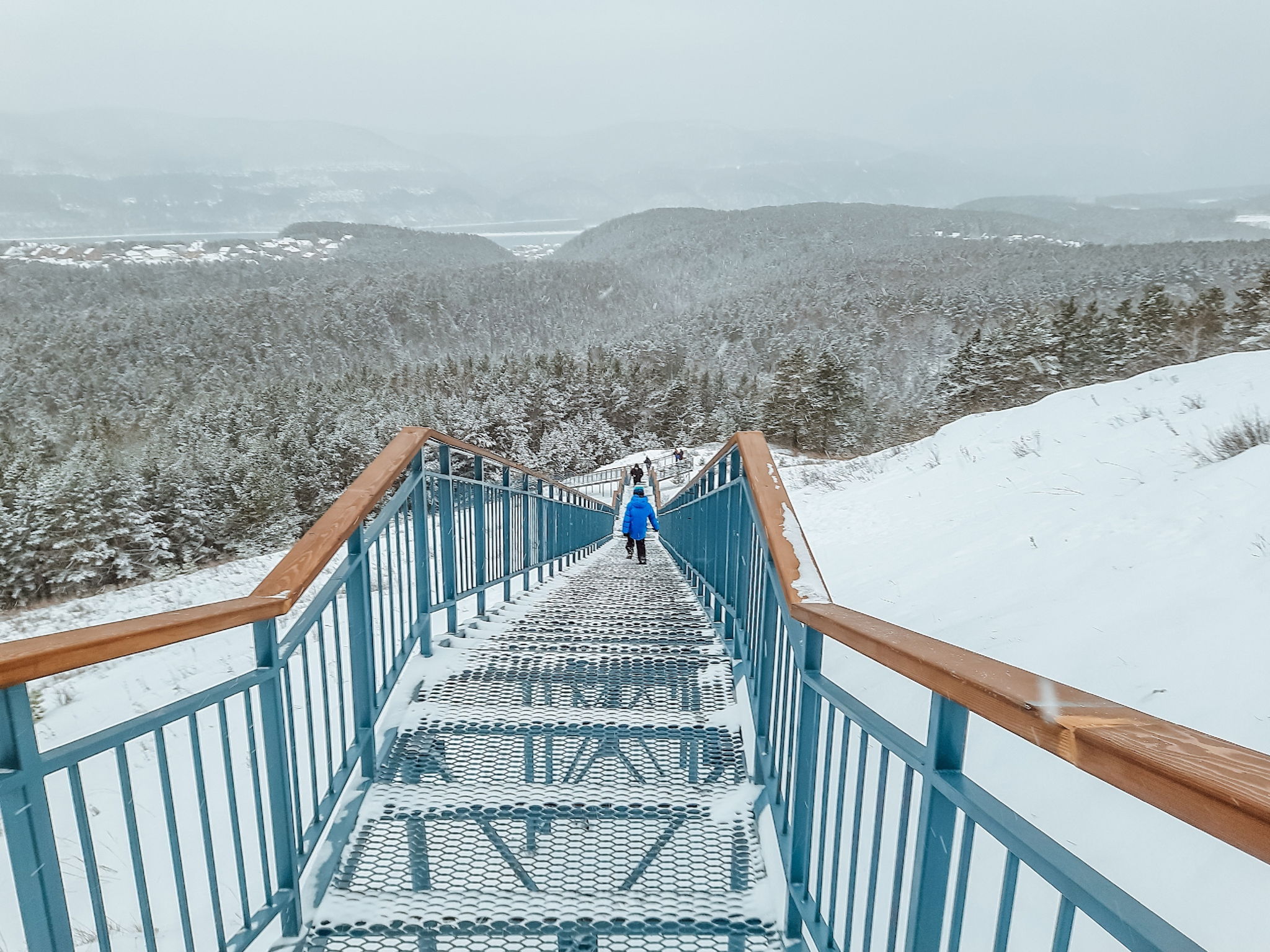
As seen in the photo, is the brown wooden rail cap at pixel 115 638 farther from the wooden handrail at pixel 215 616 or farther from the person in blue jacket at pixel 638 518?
the person in blue jacket at pixel 638 518

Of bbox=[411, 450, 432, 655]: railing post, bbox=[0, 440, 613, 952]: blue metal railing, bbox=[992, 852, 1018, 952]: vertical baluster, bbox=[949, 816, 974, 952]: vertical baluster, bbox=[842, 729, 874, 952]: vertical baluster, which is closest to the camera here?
bbox=[992, 852, 1018, 952]: vertical baluster

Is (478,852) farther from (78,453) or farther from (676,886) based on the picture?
(78,453)

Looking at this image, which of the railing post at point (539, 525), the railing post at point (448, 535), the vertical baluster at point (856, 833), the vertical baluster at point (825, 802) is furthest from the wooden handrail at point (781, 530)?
the railing post at point (539, 525)

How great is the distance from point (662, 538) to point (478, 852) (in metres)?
14.2

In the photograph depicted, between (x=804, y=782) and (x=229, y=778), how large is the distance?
5.55 feet

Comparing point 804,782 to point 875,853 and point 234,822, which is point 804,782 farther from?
point 234,822

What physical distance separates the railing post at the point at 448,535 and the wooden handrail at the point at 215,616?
3.33 feet

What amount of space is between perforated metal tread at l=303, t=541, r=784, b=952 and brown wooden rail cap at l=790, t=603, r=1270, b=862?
4.63 ft

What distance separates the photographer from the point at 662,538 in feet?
54.7

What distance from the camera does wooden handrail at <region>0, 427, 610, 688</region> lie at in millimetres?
1313

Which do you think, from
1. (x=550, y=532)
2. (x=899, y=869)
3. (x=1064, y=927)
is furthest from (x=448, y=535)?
(x=550, y=532)

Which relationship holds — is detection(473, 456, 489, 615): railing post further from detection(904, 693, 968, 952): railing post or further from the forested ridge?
the forested ridge

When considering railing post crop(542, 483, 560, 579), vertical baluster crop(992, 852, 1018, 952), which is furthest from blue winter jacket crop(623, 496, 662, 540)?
vertical baluster crop(992, 852, 1018, 952)

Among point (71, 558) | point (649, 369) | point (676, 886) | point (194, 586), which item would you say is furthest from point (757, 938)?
point (649, 369)
